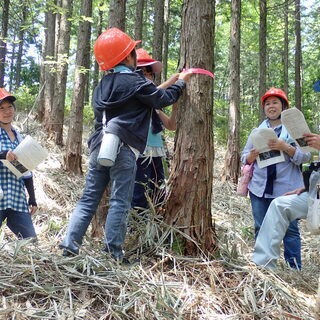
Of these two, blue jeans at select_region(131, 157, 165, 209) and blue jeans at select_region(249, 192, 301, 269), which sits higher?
blue jeans at select_region(131, 157, 165, 209)

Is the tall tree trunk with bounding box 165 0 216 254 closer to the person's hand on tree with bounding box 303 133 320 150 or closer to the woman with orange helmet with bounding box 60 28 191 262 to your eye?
the woman with orange helmet with bounding box 60 28 191 262

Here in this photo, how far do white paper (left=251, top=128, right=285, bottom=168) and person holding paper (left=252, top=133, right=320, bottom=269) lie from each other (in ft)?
1.62

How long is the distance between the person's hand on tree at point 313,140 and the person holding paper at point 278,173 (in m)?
0.46

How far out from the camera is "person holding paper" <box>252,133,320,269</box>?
3.47 m

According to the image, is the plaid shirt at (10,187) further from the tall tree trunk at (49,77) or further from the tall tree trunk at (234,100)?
the tall tree trunk at (49,77)

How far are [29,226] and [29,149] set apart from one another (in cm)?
78

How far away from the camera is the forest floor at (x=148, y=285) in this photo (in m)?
2.41

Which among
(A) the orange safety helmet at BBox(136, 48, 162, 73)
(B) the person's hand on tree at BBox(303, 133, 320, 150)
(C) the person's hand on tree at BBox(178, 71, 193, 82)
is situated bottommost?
(B) the person's hand on tree at BBox(303, 133, 320, 150)

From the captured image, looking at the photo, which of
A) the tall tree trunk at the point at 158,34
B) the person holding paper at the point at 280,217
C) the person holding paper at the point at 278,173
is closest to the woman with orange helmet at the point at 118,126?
the person holding paper at the point at 280,217

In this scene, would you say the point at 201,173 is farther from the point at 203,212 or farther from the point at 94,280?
the point at 94,280

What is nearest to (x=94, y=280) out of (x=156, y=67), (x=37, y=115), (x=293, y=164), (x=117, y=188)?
(x=117, y=188)

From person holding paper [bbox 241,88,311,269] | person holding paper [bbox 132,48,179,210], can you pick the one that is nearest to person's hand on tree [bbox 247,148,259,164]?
person holding paper [bbox 241,88,311,269]

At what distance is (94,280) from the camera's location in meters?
2.62

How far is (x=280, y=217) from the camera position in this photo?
11.8ft
